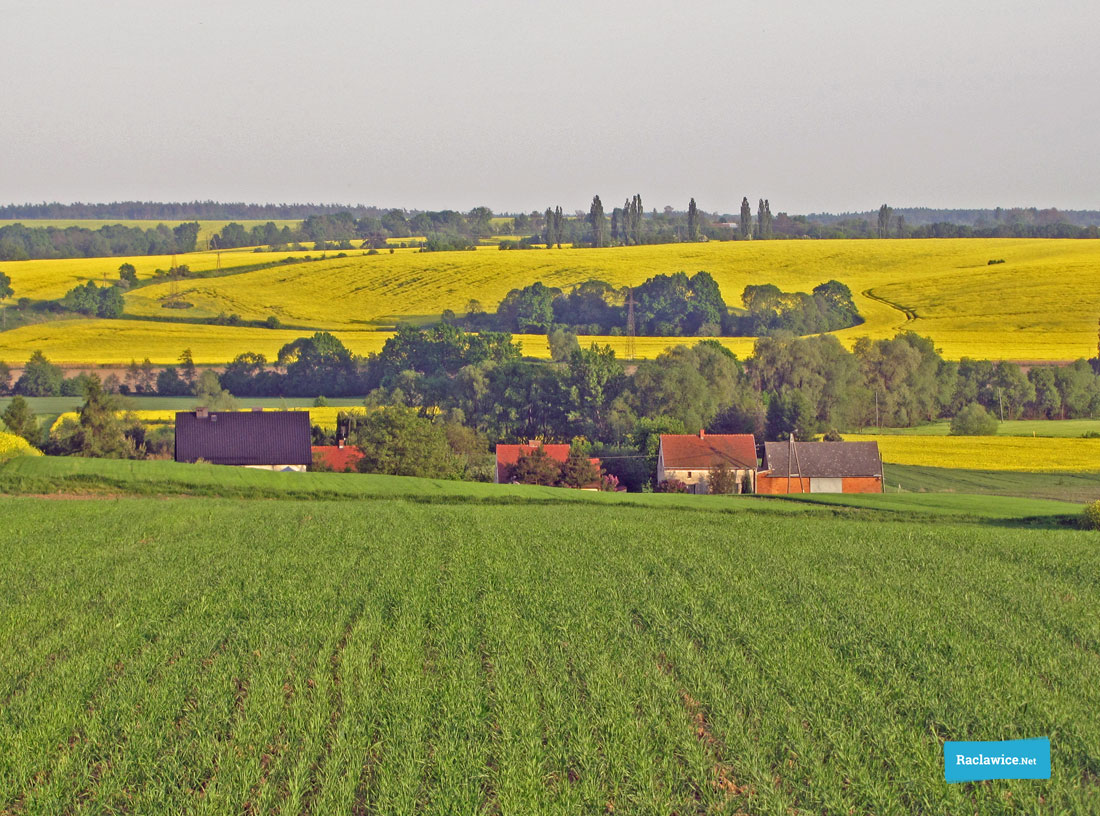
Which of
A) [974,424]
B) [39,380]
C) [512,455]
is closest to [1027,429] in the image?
[974,424]

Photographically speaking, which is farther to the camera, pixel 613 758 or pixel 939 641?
pixel 939 641

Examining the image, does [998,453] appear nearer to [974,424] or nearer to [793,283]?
[974,424]

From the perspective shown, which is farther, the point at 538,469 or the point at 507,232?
the point at 507,232

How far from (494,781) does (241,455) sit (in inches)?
1711

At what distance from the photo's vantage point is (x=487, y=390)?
6850 centimetres

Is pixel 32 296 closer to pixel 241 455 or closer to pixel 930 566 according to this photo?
pixel 241 455

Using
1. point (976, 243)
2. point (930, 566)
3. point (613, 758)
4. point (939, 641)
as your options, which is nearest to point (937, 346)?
point (976, 243)

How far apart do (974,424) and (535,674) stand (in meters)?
52.1

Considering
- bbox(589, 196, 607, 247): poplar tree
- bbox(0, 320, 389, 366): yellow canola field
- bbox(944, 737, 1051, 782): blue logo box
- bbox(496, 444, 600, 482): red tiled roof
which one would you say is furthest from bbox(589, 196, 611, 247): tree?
bbox(944, 737, 1051, 782): blue logo box

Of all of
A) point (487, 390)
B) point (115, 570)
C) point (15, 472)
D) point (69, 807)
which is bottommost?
point (487, 390)

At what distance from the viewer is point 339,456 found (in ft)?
171

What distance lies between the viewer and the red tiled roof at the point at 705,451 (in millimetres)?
52000

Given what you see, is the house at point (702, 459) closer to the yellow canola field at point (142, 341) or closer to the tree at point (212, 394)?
the tree at point (212, 394)

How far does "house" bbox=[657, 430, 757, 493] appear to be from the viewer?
168 ft
